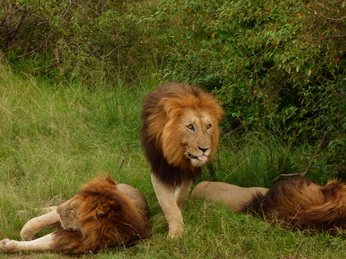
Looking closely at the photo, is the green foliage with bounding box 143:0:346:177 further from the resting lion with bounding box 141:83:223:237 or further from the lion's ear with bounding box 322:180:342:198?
the resting lion with bounding box 141:83:223:237

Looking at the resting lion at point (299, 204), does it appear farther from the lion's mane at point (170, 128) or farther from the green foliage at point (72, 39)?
the green foliage at point (72, 39)

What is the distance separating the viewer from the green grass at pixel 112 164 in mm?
4188

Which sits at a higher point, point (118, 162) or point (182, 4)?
point (182, 4)

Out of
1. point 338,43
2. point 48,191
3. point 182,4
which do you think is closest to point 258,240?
point 338,43

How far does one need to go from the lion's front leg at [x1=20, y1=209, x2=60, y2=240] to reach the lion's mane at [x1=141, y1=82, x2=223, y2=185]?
84 centimetres

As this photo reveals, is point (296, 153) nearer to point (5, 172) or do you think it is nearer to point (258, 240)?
point (258, 240)

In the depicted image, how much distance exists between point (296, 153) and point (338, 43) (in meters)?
2.05

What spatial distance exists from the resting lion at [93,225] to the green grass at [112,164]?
0.26 feet

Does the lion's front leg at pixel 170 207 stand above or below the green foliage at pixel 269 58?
below

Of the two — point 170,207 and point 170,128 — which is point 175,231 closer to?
point 170,207

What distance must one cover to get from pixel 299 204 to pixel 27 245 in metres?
1.99

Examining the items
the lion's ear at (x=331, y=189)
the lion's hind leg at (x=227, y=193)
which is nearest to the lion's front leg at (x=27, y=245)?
the lion's hind leg at (x=227, y=193)

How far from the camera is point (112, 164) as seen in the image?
19.5 feet

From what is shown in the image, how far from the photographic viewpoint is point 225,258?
13.2 ft
